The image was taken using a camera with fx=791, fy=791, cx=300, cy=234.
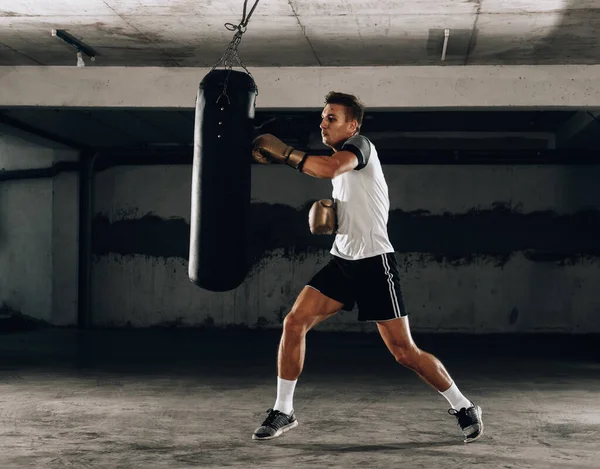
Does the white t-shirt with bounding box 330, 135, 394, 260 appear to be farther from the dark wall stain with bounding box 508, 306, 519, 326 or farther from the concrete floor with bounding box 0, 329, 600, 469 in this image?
the dark wall stain with bounding box 508, 306, 519, 326

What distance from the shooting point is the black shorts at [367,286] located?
11.3 feet

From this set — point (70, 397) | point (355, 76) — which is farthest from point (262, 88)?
point (70, 397)

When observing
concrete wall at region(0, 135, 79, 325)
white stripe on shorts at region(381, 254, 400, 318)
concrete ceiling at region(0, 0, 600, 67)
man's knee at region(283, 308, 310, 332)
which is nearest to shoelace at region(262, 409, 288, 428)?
man's knee at region(283, 308, 310, 332)

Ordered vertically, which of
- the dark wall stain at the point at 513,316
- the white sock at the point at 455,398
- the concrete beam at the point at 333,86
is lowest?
the white sock at the point at 455,398

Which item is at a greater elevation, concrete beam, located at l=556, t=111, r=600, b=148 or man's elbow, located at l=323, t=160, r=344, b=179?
concrete beam, located at l=556, t=111, r=600, b=148

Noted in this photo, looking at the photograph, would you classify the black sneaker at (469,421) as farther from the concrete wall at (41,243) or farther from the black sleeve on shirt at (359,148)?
the concrete wall at (41,243)

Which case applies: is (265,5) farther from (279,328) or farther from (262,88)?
(279,328)

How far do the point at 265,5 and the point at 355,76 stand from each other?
1717 millimetres

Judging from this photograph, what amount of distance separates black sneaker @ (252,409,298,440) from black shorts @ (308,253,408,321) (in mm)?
594

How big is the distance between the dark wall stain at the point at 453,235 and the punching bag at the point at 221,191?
6.66m

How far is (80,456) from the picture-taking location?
10.8ft

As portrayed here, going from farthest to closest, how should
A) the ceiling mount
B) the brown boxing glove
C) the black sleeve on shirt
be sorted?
1. the ceiling mount
2. the brown boxing glove
3. the black sleeve on shirt

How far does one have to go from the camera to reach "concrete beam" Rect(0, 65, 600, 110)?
6539mm

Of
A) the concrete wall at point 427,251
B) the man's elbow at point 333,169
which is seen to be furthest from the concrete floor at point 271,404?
the concrete wall at point 427,251
